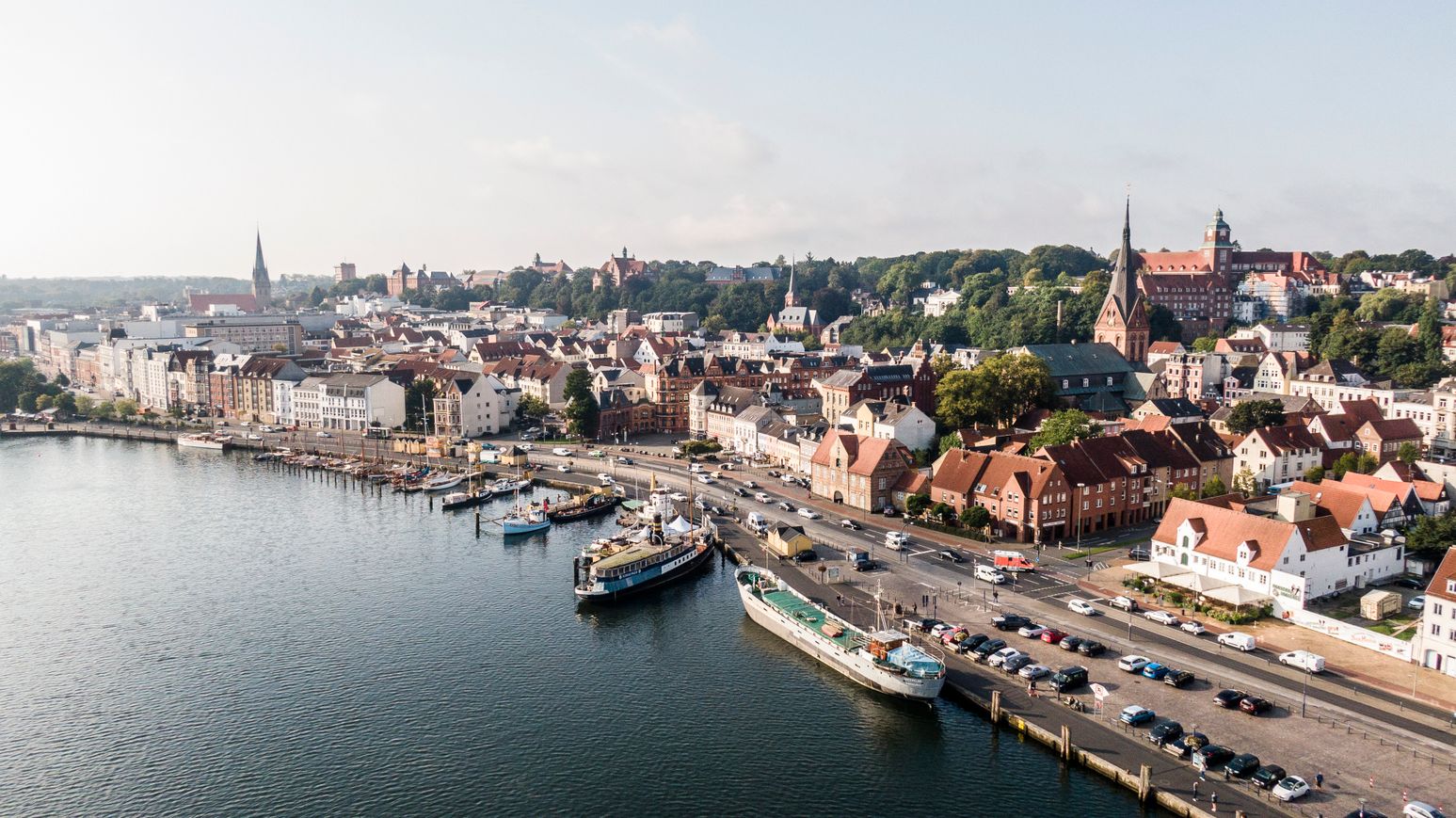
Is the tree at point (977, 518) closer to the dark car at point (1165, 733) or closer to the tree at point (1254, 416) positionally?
the dark car at point (1165, 733)

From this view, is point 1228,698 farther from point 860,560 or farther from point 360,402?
point 360,402

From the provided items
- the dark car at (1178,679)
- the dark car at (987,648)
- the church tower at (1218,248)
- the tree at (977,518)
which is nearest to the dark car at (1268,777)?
the dark car at (1178,679)

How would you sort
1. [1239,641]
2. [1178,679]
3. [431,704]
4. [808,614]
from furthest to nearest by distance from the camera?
[808,614] → [1239,641] → [431,704] → [1178,679]

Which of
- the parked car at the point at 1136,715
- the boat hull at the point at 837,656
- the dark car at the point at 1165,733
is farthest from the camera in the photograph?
the boat hull at the point at 837,656

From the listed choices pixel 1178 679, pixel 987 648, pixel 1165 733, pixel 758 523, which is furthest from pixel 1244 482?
pixel 1165 733

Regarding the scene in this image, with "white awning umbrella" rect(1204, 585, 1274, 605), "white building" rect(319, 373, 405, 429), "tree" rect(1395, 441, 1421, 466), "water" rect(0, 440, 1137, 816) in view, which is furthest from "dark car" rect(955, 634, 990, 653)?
"white building" rect(319, 373, 405, 429)

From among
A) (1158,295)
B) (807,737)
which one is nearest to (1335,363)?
(1158,295)

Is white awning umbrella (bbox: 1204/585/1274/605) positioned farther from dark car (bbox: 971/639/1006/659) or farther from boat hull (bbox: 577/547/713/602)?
boat hull (bbox: 577/547/713/602)

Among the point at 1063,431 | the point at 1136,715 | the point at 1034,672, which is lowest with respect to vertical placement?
the point at 1136,715

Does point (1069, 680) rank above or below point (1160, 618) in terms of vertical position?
below
